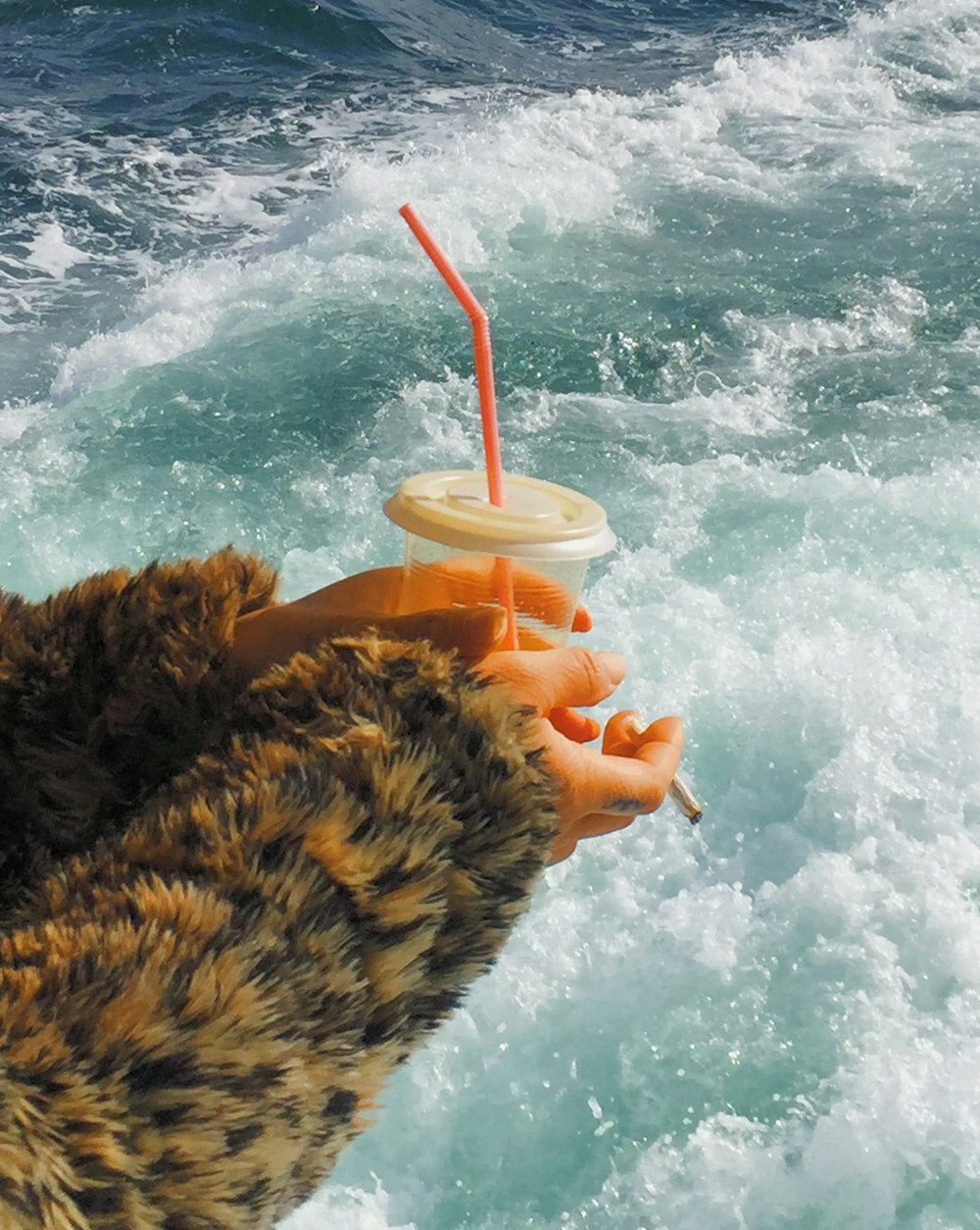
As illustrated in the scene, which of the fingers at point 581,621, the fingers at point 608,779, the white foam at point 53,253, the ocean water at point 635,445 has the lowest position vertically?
the white foam at point 53,253

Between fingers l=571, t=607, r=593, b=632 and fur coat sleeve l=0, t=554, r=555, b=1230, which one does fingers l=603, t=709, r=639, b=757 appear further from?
fur coat sleeve l=0, t=554, r=555, b=1230

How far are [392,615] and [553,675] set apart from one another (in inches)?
5.8

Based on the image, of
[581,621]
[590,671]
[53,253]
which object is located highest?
[590,671]

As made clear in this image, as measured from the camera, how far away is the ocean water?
2.53 meters

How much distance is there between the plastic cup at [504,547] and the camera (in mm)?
1205

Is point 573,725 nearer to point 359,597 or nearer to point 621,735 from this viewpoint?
point 621,735

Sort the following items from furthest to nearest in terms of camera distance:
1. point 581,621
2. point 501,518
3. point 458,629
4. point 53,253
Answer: point 53,253
point 581,621
point 501,518
point 458,629

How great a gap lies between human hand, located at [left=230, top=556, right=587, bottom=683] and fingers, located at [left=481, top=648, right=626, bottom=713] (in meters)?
0.03

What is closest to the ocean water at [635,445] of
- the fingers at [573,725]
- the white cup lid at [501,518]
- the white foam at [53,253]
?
the white foam at [53,253]

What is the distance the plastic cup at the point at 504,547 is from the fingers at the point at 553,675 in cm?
8

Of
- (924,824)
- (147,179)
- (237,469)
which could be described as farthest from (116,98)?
(924,824)

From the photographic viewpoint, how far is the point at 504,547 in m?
1.20

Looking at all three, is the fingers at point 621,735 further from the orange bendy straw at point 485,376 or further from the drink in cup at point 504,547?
the orange bendy straw at point 485,376

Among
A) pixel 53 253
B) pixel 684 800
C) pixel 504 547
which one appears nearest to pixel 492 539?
pixel 504 547
